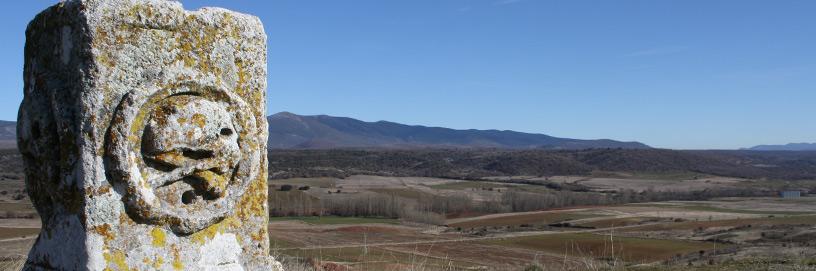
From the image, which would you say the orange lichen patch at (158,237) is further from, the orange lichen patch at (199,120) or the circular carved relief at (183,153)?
the orange lichen patch at (199,120)

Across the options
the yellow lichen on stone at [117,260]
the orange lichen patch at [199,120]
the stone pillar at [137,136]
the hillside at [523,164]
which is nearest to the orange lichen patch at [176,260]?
the stone pillar at [137,136]

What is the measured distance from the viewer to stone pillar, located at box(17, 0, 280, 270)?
3715mm

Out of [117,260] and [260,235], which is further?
[260,235]

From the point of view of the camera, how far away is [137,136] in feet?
12.4

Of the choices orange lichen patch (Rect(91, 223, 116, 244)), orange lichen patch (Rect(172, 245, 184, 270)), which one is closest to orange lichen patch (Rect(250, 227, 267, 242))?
orange lichen patch (Rect(172, 245, 184, 270))

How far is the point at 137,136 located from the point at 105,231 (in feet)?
1.56

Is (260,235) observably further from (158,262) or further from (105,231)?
(105,231)

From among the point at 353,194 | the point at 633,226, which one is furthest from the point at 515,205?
the point at 633,226

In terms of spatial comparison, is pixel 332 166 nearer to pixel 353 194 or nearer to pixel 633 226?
pixel 353 194

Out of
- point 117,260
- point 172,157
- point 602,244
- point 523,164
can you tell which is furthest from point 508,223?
point 523,164

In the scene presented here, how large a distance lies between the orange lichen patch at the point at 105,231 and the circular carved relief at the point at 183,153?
0.43 feet

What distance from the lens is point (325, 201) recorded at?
78.6 meters

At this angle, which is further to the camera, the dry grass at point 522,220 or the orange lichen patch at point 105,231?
the dry grass at point 522,220

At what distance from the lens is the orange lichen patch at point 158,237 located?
3885mm
